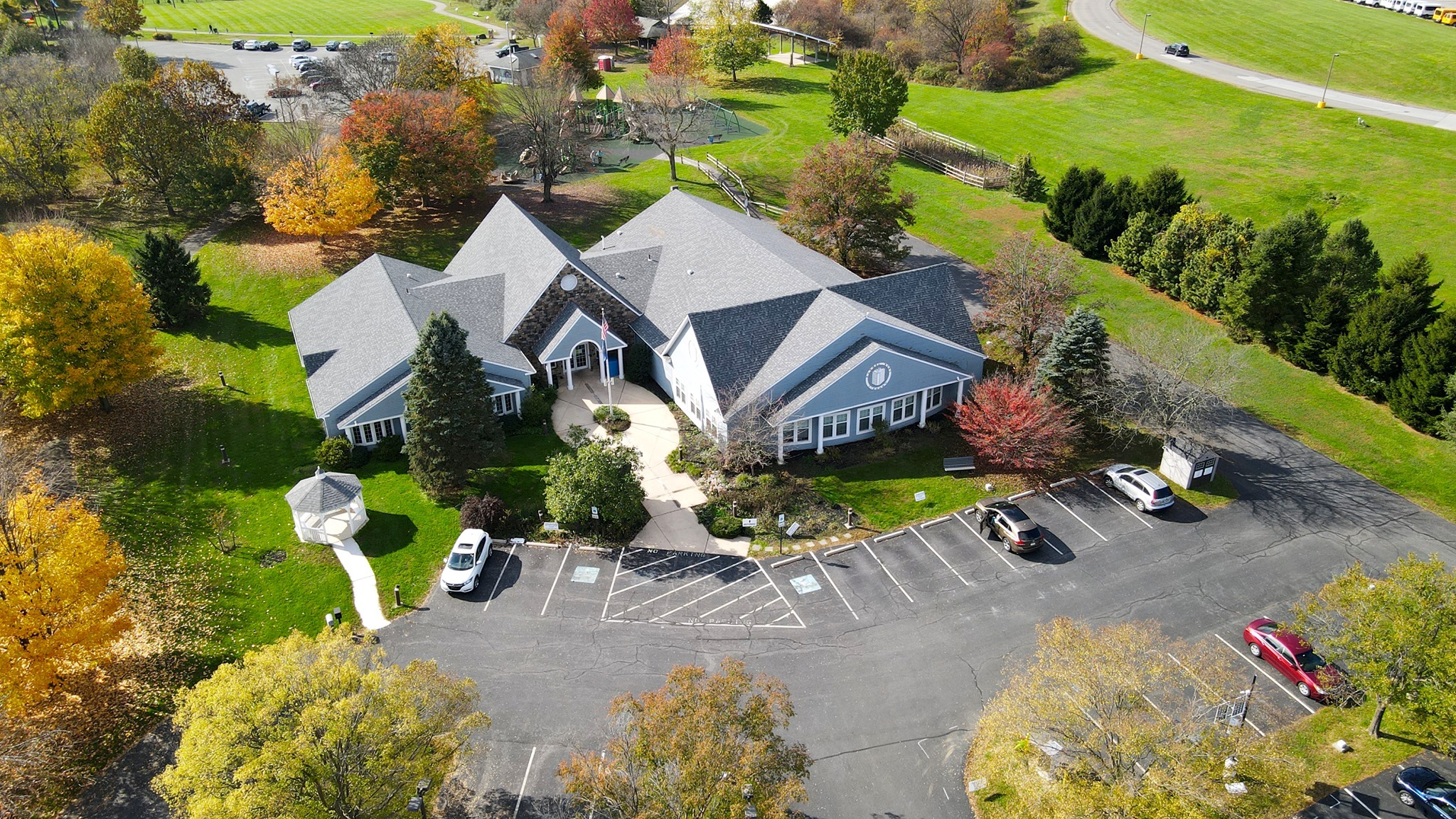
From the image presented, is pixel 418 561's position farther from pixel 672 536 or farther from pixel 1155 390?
pixel 1155 390

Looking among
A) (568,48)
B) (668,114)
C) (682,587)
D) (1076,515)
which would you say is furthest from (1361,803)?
(568,48)

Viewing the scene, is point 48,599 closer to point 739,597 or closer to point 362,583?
point 362,583

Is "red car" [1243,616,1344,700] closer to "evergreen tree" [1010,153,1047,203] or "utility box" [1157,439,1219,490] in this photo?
"utility box" [1157,439,1219,490]

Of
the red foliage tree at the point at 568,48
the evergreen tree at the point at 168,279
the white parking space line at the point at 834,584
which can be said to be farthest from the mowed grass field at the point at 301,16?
the white parking space line at the point at 834,584

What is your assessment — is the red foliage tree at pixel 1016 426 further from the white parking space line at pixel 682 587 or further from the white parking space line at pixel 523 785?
the white parking space line at pixel 523 785

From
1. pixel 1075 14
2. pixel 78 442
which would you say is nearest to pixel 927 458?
pixel 78 442
